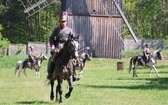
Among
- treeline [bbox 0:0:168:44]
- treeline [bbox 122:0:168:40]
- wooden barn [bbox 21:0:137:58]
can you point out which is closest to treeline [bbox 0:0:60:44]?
treeline [bbox 0:0:168:44]

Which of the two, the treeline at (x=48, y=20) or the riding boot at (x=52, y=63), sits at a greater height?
the treeline at (x=48, y=20)

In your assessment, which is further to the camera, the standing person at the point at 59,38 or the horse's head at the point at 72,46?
the standing person at the point at 59,38

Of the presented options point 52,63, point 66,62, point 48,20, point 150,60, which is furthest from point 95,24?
point 66,62

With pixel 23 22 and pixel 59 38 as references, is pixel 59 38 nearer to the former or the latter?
pixel 59 38

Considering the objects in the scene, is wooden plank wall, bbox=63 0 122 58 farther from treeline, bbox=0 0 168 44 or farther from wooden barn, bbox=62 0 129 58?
treeline, bbox=0 0 168 44

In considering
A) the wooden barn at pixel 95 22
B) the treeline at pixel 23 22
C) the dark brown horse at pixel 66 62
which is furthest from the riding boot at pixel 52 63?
the treeline at pixel 23 22

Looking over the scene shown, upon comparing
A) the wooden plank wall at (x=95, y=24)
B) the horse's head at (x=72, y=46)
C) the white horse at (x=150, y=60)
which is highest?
the wooden plank wall at (x=95, y=24)

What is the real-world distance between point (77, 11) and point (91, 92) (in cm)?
3289

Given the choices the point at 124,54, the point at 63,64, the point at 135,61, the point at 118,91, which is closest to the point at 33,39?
the point at 124,54

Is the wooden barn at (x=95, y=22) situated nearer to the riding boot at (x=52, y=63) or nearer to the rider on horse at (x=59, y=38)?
the riding boot at (x=52, y=63)

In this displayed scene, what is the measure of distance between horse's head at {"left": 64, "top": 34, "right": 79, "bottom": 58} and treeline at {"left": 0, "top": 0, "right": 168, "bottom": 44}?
5561 centimetres

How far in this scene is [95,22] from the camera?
2192 inches

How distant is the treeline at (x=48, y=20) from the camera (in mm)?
76188

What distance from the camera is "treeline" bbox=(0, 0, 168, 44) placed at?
7619 centimetres
